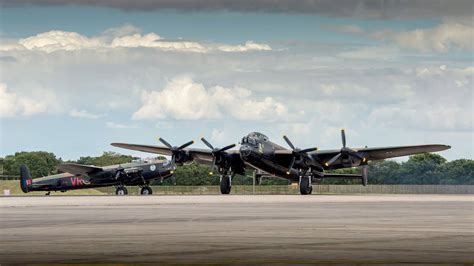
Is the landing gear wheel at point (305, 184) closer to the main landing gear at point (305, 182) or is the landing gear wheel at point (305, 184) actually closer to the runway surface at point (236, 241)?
the main landing gear at point (305, 182)

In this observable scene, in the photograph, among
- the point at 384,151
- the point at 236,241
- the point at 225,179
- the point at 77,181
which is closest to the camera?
the point at 236,241

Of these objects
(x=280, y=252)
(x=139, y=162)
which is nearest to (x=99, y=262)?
(x=280, y=252)

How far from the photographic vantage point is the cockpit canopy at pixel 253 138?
294 feet

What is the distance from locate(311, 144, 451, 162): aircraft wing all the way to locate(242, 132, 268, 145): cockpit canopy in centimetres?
584

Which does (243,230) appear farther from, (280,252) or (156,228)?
(280,252)

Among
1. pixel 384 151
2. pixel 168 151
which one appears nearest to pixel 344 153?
pixel 384 151

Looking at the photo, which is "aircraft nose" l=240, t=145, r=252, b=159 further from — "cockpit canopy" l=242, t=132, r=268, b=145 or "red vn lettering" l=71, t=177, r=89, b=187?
"red vn lettering" l=71, t=177, r=89, b=187

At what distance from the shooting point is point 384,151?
90938 mm

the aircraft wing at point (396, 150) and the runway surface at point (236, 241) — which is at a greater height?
the aircraft wing at point (396, 150)

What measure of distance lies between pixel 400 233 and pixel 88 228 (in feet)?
32.2

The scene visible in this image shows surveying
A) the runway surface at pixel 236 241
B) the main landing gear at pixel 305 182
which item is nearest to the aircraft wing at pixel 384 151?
the main landing gear at pixel 305 182

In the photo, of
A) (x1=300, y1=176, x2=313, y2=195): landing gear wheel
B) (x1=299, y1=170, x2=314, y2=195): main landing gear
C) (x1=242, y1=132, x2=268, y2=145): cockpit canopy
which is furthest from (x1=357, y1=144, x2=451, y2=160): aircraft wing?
(x1=242, y1=132, x2=268, y2=145): cockpit canopy

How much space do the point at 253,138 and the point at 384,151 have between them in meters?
13.5

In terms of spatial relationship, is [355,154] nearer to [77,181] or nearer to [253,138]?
[253,138]
